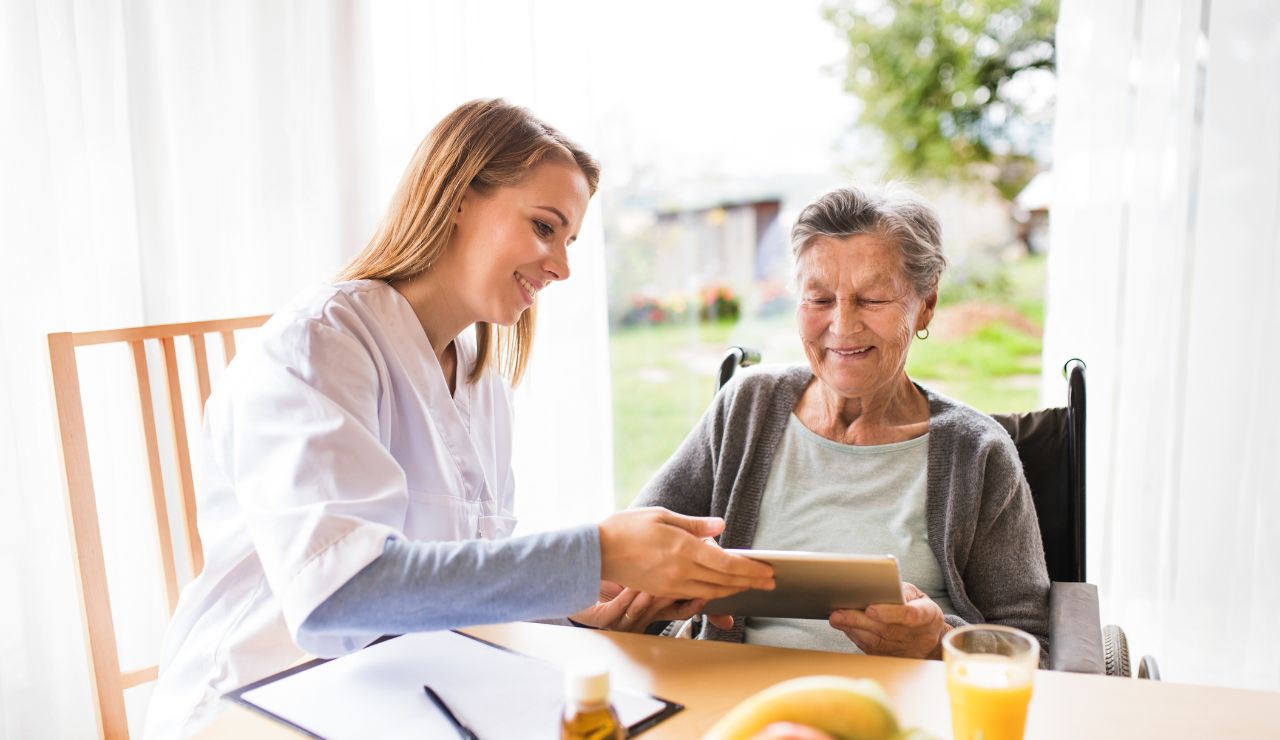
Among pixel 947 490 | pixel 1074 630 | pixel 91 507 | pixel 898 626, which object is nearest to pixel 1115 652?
pixel 1074 630

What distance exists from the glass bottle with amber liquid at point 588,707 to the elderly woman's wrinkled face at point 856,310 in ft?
3.25

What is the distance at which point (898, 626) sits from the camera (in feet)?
3.92

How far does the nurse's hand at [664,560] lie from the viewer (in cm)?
103

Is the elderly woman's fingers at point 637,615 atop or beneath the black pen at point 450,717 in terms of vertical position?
beneath

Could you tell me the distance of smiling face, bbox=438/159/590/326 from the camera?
138cm

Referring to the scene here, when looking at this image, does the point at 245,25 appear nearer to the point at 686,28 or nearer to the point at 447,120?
the point at 447,120

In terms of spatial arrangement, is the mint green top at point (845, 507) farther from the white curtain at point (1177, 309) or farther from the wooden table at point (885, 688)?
the white curtain at point (1177, 309)

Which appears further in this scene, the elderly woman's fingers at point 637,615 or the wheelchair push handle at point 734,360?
the wheelchair push handle at point 734,360

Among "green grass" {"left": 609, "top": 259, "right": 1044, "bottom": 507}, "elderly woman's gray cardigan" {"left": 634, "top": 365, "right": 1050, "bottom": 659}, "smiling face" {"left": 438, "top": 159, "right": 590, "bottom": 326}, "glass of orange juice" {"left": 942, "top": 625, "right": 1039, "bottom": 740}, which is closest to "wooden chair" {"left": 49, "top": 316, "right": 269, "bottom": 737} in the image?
"smiling face" {"left": 438, "top": 159, "right": 590, "bottom": 326}

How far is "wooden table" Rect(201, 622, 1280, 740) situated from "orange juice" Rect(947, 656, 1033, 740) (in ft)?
0.30

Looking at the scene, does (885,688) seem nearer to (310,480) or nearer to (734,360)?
(310,480)

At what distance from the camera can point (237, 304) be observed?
88.5 inches

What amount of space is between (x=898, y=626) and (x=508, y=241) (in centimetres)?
75

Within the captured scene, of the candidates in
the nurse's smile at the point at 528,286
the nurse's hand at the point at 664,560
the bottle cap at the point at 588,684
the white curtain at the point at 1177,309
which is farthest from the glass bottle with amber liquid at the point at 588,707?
the white curtain at the point at 1177,309
